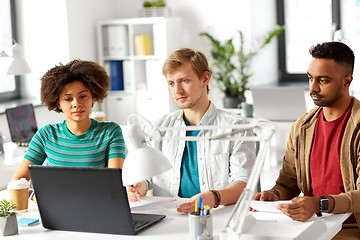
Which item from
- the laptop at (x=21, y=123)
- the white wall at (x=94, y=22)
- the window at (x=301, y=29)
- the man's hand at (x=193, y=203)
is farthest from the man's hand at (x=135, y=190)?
the window at (x=301, y=29)

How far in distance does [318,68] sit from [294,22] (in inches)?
175

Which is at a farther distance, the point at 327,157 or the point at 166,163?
the point at 327,157

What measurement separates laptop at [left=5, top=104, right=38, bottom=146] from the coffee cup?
197 cm

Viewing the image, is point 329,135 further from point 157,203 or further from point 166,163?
point 166,163

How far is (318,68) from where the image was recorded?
2455 millimetres

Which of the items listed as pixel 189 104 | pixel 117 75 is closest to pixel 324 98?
pixel 189 104

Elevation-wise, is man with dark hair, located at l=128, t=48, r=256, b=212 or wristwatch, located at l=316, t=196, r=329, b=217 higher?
man with dark hair, located at l=128, t=48, r=256, b=212

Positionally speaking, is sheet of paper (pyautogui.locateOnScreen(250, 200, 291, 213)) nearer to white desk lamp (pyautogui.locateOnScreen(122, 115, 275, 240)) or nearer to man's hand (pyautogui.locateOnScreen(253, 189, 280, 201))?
man's hand (pyautogui.locateOnScreen(253, 189, 280, 201))

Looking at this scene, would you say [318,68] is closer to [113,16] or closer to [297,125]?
[297,125]

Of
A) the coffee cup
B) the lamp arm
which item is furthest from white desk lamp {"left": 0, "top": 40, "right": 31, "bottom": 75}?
the lamp arm

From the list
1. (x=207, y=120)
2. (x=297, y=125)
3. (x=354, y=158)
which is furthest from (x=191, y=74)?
(x=354, y=158)

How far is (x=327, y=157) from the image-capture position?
98.0 inches

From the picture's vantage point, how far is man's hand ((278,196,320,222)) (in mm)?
2141

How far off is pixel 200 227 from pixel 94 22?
15.4 feet
